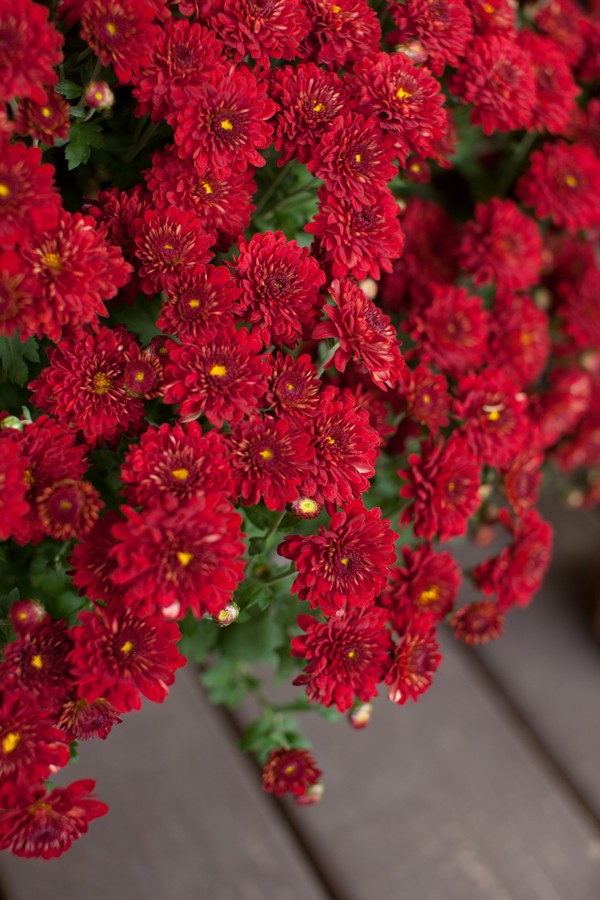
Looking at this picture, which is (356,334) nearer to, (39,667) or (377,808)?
(39,667)

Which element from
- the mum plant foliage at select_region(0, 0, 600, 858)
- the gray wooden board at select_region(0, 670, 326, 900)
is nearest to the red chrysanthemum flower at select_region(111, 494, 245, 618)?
the mum plant foliage at select_region(0, 0, 600, 858)

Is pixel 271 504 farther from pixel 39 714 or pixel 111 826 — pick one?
pixel 111 826

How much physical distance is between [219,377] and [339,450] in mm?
86

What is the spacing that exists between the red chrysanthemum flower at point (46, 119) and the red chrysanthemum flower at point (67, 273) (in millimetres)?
57

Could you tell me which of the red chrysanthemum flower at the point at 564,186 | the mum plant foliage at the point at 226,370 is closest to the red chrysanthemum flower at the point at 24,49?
the mum plant foliage at the point at 226,370

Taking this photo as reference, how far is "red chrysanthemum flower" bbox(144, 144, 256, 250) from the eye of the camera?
1.79 feet

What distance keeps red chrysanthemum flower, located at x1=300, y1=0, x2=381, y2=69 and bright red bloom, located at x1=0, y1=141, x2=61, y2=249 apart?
21cm

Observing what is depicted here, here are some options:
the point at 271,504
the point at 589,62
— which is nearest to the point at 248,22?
the point at 271,504

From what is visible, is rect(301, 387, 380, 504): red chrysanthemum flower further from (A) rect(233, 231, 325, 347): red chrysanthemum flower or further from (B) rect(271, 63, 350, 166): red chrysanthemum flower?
(B) rect(271, 63, 350, 166): red chrysanthemum flower

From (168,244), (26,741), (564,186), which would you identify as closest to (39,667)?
(26,741)

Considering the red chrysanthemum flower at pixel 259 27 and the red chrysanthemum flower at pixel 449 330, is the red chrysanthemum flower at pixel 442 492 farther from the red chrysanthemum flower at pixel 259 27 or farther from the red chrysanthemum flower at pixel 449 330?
the red chrysanthemum flower at pixel 259 27

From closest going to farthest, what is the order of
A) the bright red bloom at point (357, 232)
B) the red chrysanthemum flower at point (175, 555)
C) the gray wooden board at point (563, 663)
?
the red chrysanthemum flower at point (175, 555)
the bright red bloom at point (357, 232)
the gray wooden board at point (563, 663)

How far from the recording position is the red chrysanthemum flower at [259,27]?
541mm

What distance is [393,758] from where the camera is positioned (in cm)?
88
